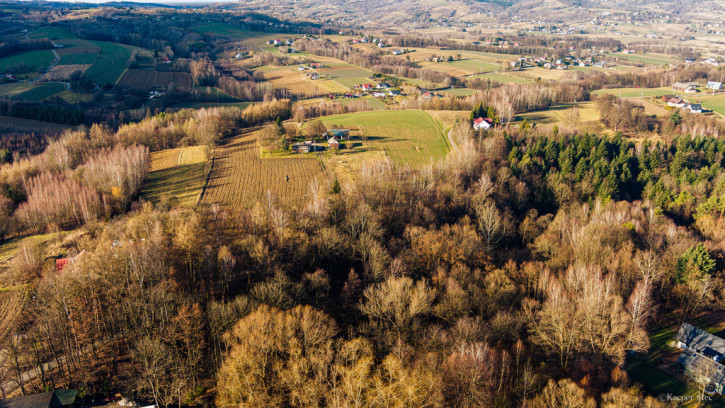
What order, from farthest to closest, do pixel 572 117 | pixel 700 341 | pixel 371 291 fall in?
pixel 572 117 < pixel 700 341 < pixel 371 291

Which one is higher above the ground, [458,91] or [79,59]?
[79,59]

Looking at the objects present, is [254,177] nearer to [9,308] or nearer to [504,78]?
[9,308]

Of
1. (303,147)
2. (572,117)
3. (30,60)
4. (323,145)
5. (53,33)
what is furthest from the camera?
(53,33)

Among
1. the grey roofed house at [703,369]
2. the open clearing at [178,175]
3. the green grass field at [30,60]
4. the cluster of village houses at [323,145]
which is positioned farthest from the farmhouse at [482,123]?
the green grass field at [30,60]

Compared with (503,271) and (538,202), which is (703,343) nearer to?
(503,271)

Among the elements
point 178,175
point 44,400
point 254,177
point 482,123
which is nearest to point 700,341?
point 44,400

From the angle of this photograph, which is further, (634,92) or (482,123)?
(634,92)

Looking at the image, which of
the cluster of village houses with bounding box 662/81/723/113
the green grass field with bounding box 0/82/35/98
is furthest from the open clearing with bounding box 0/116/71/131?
the cluster of village houses with bounding box 662/81/723/113
